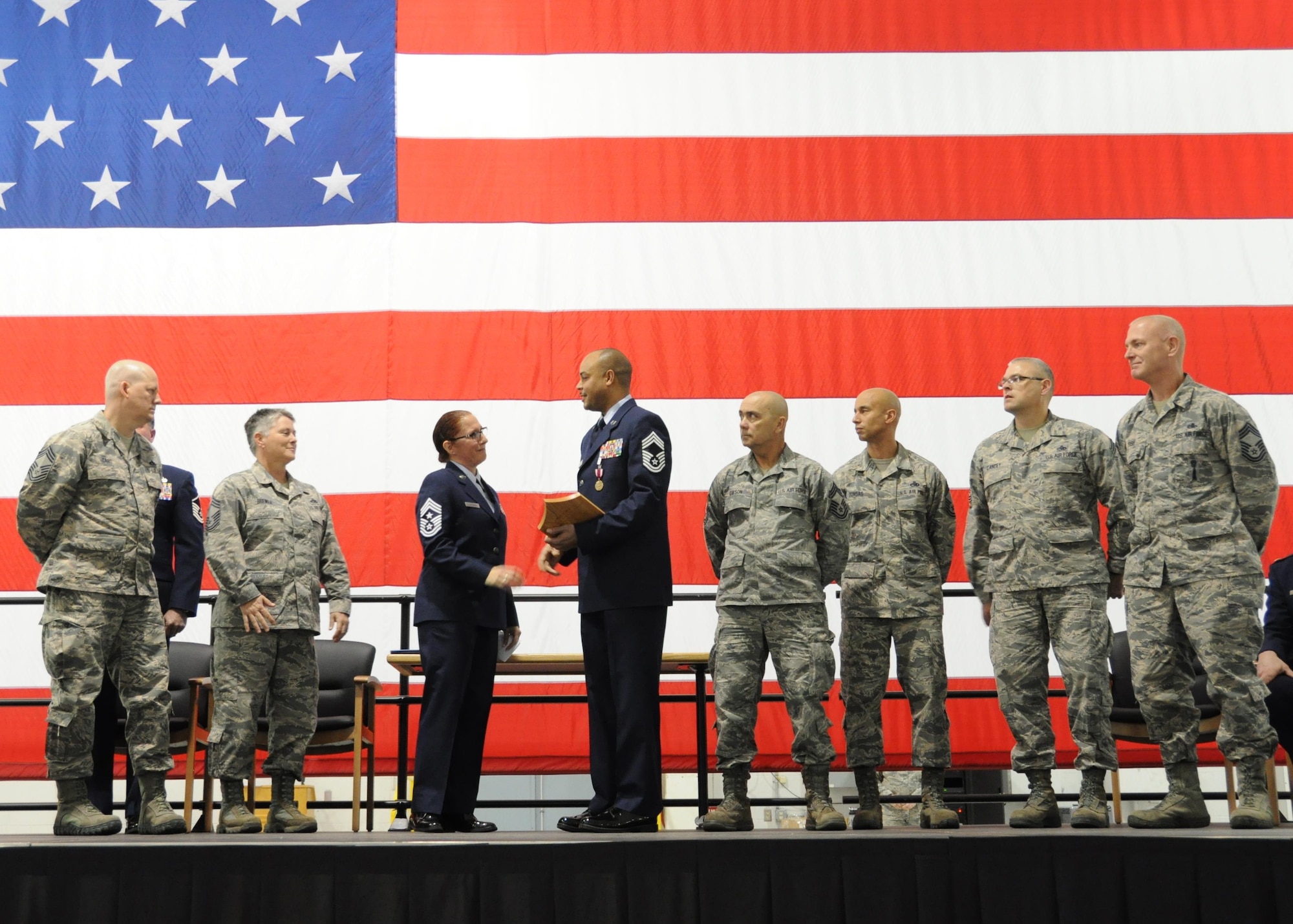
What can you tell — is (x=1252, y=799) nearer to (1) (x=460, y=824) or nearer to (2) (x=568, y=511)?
(2) (x=568, y=511)

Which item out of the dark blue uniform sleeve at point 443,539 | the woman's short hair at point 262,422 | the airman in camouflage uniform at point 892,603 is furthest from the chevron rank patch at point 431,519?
the airman in camouflage uniform at point 892,603

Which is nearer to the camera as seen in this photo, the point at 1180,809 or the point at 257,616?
the point at 1180,809

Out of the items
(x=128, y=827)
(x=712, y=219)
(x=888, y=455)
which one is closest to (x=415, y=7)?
(x=712, y=219)

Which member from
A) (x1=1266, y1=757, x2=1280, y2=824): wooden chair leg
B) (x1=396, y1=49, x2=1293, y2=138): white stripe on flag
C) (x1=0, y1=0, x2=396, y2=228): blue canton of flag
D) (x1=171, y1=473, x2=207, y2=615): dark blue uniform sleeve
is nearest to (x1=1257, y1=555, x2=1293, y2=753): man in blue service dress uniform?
(x1=1266, y1=757, x2=1280, y2=824): wooden chair leg

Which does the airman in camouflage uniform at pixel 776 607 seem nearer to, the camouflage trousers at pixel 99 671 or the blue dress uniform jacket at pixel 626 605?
the blue dress uniform jacket at pixel 626 605

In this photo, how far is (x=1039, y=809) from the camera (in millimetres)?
3471

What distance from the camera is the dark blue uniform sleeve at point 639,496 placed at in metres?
3.54

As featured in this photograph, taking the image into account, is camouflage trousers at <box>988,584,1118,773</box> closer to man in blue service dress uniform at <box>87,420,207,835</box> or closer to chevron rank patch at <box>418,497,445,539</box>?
chevron rank patch at <box>418,497,445,539</box>

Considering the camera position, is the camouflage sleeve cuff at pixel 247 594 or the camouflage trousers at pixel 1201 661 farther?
the camouflage sleeve cuff at pixel 247 594

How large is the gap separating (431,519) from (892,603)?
1.53 m

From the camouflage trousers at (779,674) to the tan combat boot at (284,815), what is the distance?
4.50ft

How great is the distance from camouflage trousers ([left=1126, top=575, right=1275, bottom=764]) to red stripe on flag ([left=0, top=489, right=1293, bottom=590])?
6.29 feet

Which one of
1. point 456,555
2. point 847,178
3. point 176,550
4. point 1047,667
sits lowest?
point 1047,667

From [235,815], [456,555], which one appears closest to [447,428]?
[456,555]
